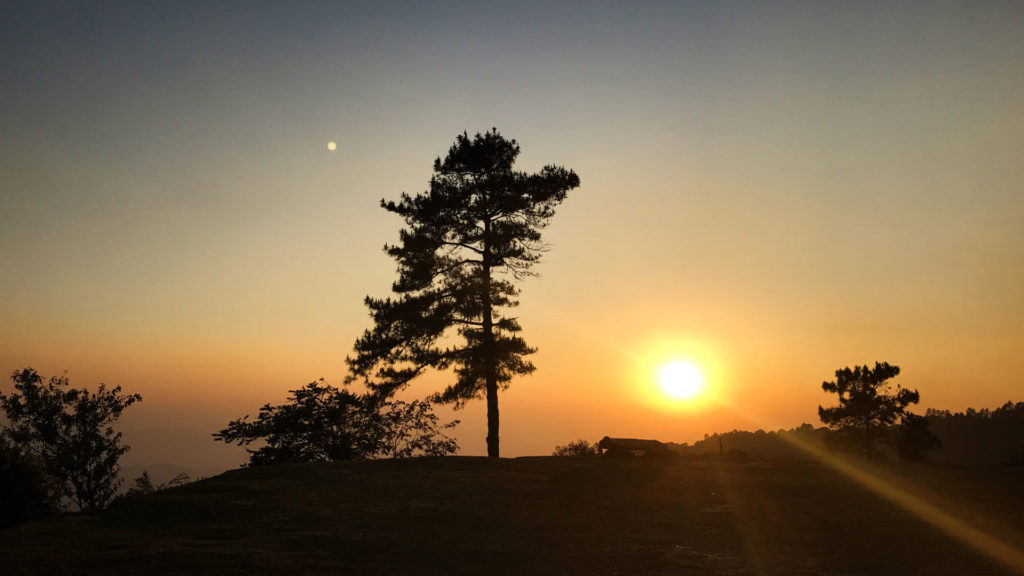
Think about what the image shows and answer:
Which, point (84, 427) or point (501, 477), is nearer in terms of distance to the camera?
point (501, 477)

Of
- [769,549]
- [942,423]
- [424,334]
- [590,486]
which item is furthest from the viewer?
[942,423]

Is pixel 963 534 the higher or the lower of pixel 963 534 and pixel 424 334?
the lower

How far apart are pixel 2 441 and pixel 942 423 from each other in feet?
515

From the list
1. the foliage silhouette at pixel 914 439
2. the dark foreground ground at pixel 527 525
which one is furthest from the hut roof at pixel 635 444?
the foliage silhouette at pixel 914 439

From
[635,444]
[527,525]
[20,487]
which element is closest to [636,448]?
[635,444]

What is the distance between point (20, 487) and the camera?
82.9 feet

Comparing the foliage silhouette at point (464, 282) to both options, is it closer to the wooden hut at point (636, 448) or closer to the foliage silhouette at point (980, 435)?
the wooden hut at point (636, 448)

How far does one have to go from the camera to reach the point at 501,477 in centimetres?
2350

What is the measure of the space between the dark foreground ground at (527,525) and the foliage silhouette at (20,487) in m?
8.19

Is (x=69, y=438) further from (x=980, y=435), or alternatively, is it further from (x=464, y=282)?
(x=980, y=435)

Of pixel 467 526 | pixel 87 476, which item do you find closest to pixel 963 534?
pixel 467 526

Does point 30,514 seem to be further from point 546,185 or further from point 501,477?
point 546,185

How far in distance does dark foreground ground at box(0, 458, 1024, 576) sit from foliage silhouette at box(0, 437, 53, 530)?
819cm

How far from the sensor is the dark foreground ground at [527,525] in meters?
13.1
